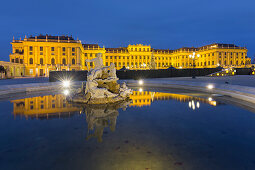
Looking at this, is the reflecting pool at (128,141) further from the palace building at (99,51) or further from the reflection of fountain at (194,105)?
the palace building at (99,51)

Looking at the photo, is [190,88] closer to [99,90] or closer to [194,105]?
[194,105]

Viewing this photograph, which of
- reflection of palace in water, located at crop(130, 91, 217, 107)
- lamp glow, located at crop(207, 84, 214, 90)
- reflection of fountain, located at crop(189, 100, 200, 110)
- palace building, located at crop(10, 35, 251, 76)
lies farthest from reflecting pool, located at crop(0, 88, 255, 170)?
palace building, located at crop(10, 35, 251, 76)

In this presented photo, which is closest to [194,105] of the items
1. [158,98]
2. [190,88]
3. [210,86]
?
[158,98]

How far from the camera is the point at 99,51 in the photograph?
8256cm

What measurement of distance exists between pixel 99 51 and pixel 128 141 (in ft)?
269

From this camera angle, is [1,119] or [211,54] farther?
[211,54]

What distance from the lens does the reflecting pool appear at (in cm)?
301

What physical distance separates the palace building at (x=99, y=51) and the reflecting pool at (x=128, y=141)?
949 inches

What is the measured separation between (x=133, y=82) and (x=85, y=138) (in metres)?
15.8

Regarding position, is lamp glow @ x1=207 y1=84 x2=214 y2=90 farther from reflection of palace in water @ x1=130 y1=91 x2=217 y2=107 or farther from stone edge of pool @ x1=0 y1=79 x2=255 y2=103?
reflection of palace in water @ x1=130 y1=91 x2=217 y2=107

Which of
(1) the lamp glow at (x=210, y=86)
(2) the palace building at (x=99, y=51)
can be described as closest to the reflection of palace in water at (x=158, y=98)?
(1) the lamp glow at (x=210, y=86)

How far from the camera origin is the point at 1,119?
5.76m

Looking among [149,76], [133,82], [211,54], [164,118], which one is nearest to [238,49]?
[211,54]

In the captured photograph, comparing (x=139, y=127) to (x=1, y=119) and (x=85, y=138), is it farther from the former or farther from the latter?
(x=1, y=119)
